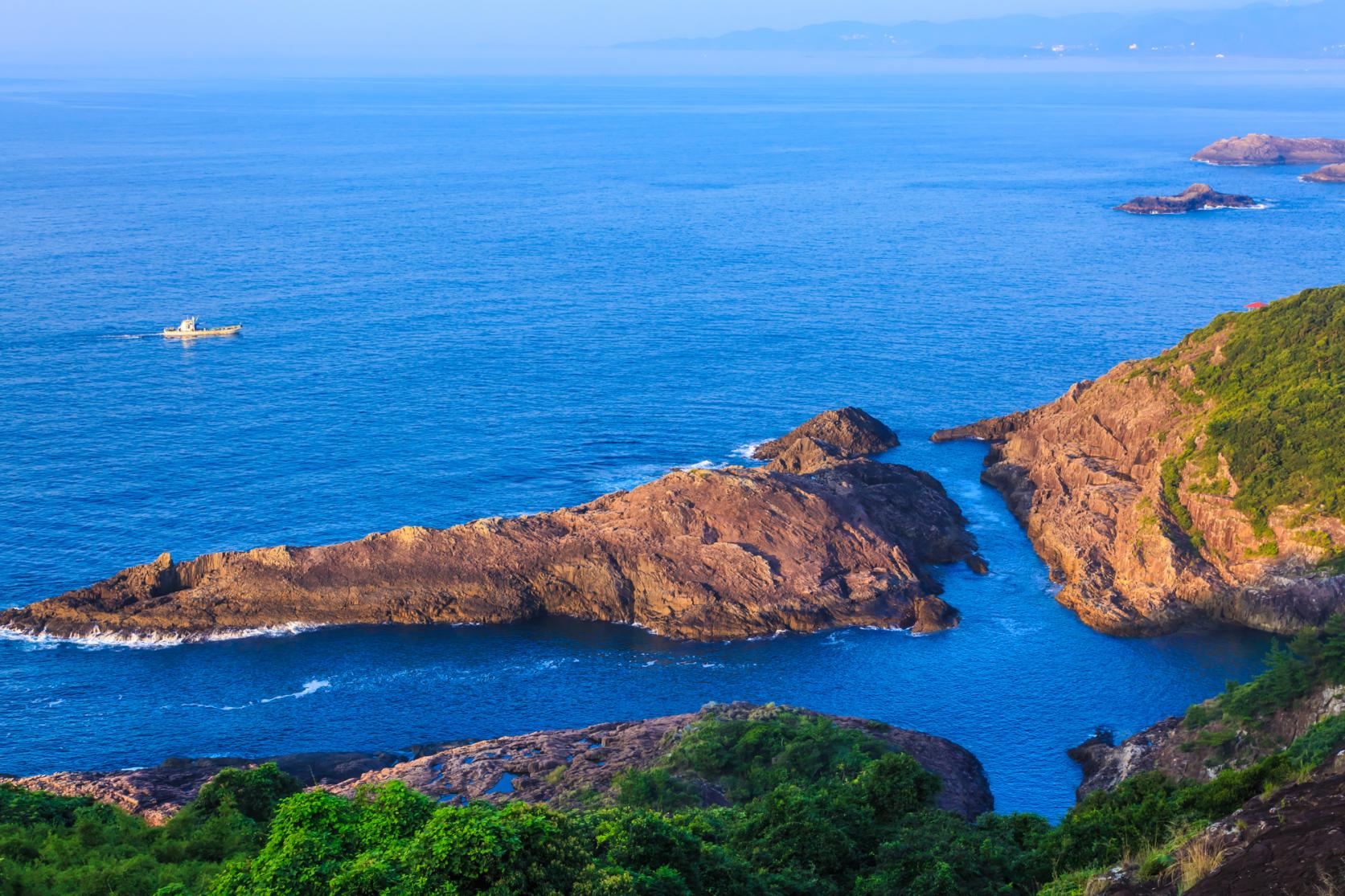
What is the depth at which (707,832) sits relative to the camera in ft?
145

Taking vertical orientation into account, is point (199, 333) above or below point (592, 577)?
above

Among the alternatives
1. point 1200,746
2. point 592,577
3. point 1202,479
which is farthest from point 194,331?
point 1200,746

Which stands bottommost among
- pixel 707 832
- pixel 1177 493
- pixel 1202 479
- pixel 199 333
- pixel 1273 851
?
pixel 1177 493

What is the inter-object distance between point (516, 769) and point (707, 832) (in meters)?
18.8

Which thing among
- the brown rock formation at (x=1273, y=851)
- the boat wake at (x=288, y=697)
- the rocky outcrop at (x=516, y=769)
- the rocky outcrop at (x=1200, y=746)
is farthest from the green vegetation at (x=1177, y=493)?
the brown rock formation at (x=1273, y=851)

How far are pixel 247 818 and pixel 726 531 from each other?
42256 millimetres

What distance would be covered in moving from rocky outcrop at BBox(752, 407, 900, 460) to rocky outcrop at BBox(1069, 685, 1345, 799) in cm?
4429

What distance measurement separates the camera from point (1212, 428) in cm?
9138

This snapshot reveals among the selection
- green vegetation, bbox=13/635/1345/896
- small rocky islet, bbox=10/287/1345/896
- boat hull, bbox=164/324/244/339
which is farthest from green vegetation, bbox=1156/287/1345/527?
boat hull, bbox=164/324/244/339

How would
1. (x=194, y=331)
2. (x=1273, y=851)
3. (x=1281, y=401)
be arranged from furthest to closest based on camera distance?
(x=194, y=331)
(x=1281, y=401)
(x=1273, y=851)

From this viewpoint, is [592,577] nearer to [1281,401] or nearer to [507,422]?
[507,422]

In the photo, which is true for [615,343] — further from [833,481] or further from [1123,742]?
[1123,742]

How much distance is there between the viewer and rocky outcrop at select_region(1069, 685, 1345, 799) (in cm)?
5881

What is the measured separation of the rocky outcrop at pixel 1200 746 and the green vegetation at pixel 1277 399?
1019 inches
